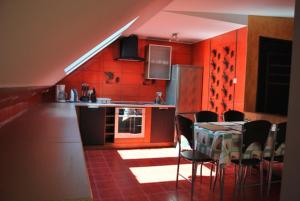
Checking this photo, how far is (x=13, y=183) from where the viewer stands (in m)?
1.01

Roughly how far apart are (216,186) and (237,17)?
107 inches

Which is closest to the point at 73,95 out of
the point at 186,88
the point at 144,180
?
the point at 186,88

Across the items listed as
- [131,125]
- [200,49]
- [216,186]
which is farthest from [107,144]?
[200,49]

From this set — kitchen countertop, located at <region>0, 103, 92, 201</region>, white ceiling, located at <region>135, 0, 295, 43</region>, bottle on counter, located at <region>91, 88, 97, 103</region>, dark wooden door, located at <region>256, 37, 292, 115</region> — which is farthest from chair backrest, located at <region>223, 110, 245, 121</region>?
kitchen countertop, located at <region>0, 103, 92, 201</region>

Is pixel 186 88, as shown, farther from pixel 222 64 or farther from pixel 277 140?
pixel 277 140

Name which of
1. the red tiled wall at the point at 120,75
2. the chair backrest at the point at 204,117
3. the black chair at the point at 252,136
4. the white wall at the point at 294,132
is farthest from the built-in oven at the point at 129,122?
the white wall at the point at 294,132

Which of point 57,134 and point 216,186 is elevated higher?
point 57,134

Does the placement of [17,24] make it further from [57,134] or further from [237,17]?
[237,17]

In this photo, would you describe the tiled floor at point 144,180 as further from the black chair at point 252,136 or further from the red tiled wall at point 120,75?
the red tiled wall at point 120,75

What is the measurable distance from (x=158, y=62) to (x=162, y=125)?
151 cm

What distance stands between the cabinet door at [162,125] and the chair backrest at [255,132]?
9.09 feet

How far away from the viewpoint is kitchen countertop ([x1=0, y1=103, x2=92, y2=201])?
3.05ft

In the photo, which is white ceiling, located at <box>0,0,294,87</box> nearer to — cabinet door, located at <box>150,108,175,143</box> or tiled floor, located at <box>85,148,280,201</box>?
tiled floor, located at <box>85,148,280,201</box>

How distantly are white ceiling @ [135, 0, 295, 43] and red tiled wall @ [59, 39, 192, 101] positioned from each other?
0.97m
